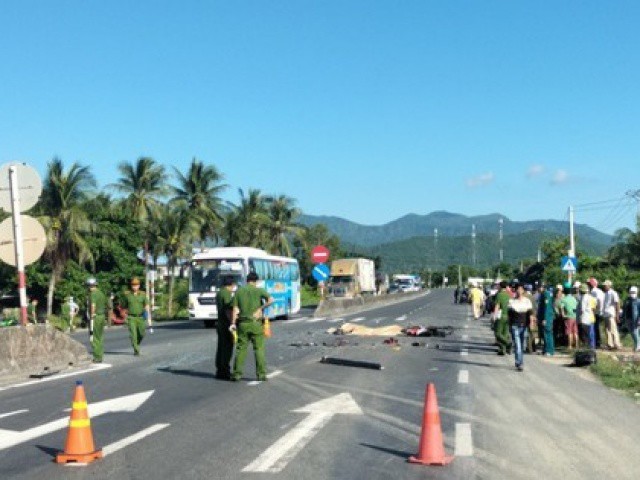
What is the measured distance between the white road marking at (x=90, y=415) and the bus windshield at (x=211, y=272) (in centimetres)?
2053

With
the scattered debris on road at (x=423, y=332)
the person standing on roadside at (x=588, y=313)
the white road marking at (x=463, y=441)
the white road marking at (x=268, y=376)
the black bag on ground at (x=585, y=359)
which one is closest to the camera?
the white road marking at (x=463, y=441)

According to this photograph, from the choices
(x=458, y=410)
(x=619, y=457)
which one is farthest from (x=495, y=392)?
(x=619, y=457)

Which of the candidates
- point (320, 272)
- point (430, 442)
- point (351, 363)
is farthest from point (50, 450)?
point (320, 272)

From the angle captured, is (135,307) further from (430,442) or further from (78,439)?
(430,442)

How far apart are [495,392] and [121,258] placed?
156 feet

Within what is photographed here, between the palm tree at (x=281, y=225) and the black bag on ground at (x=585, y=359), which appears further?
the palm tree at (x=281, y=225)

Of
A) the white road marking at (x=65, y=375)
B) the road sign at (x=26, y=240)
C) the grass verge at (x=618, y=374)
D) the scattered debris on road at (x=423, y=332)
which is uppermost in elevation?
the road sign at (x=26, y=240)

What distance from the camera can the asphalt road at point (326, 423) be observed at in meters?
7.36

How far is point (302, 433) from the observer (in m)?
9.02

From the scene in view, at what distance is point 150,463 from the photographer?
24.6 ft

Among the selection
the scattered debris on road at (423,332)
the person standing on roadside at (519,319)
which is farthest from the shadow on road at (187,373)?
the scattered debris on road at (423,332)

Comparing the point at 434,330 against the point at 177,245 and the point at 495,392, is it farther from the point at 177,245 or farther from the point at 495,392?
the point at 177,245

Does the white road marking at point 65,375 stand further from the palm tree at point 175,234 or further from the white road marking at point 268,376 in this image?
the palm tree at point 175,234

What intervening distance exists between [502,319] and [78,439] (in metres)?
13.7
